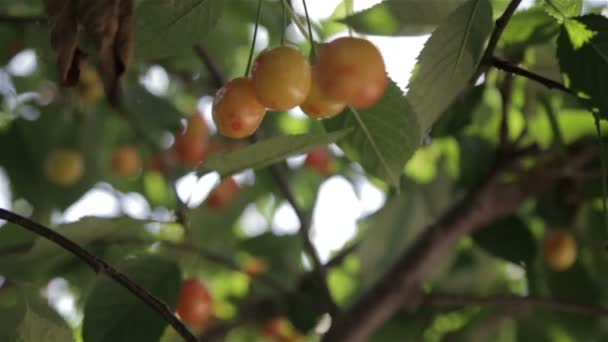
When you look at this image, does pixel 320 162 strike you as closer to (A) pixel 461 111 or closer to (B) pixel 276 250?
(B) pixel 276 250

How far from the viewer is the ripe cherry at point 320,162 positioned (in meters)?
2.29

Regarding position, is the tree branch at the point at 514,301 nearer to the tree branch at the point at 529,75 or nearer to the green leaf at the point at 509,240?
the green leaf at the point at 509,240

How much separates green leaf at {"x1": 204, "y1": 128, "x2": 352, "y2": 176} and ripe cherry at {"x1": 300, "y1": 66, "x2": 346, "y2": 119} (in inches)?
1.0

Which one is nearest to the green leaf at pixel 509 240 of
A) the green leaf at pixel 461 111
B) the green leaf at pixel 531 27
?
the green leaf at pixel 461 111

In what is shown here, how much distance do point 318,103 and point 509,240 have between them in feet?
2.87

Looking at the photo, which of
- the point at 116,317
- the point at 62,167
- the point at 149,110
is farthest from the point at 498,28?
the point at 62,167

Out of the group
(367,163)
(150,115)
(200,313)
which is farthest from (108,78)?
(150,115)

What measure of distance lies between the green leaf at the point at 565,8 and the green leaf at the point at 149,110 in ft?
3.74

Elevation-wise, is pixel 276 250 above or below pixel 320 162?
below

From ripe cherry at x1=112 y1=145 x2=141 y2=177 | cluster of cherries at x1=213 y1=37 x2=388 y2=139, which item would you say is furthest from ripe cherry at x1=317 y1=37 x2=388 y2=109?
ripe cherry at x1=112 y1=145 x2=141 y2=177

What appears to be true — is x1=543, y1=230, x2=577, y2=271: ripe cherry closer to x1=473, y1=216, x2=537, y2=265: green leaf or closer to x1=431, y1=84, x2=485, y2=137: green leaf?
x1=473, y1=216, x2=537, y2=265: green leaf

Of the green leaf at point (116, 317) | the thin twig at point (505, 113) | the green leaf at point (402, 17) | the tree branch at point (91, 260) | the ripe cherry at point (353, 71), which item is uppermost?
the ripe cherry at point (353, 71)

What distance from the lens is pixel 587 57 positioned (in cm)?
88

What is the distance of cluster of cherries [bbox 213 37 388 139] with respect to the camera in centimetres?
80
